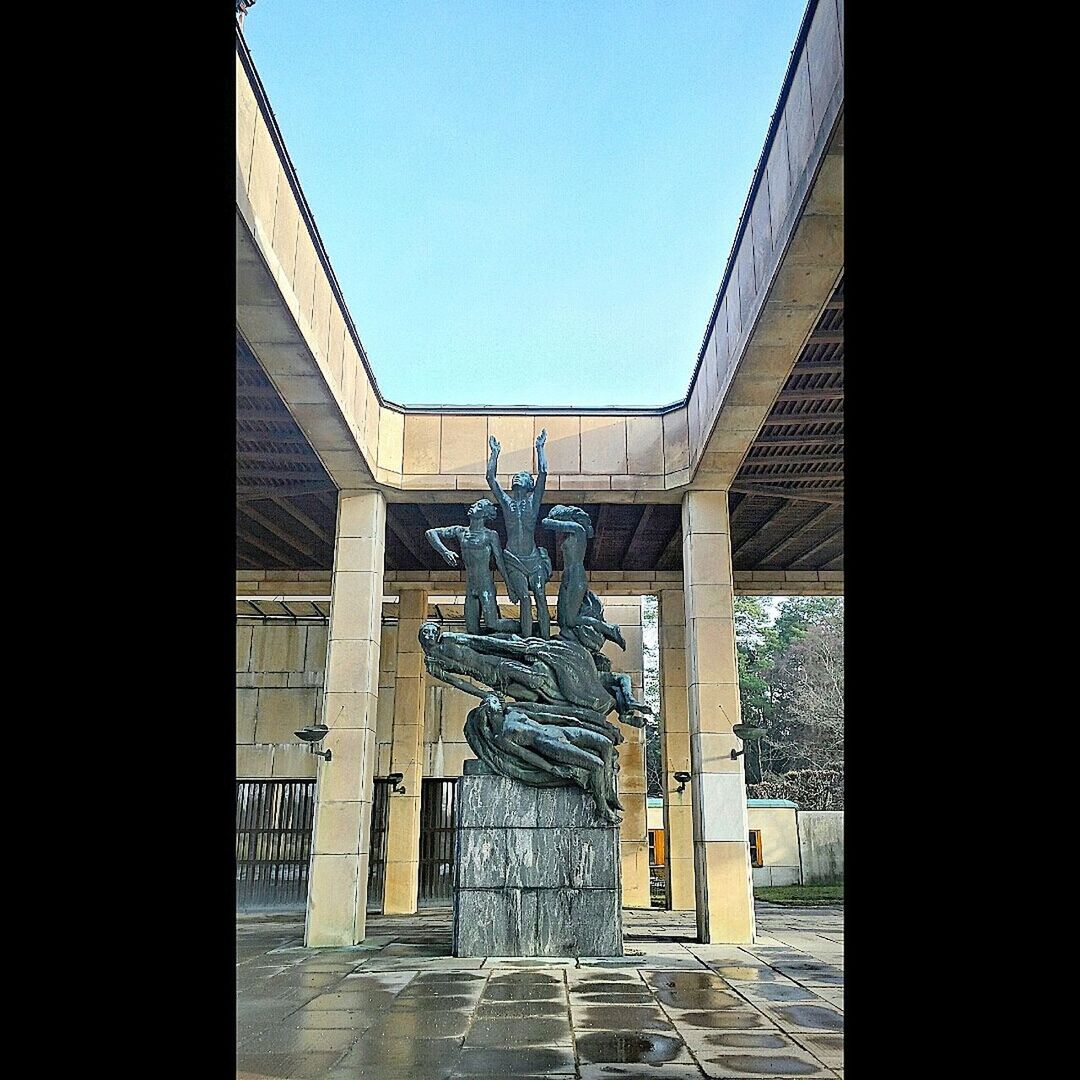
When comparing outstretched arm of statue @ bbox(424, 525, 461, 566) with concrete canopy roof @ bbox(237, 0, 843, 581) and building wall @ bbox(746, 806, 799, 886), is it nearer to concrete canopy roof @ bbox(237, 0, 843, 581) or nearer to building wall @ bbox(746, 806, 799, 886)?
concrete canopy roof @ bbox(237, 0, 843, 581)

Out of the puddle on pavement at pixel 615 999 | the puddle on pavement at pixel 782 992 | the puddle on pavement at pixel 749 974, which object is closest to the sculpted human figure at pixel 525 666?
the puddle on pavement at pixel 749 974

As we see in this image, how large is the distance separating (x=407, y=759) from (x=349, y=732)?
4.13 meters

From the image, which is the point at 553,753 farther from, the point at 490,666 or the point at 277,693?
the point at 277,693

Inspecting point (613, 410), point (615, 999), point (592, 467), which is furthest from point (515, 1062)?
point (613, 410)

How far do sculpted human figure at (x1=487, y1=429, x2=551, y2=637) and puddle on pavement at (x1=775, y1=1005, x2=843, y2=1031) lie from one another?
4.56 m

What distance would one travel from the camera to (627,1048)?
4922mm

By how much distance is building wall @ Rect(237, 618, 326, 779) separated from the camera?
1833cm
